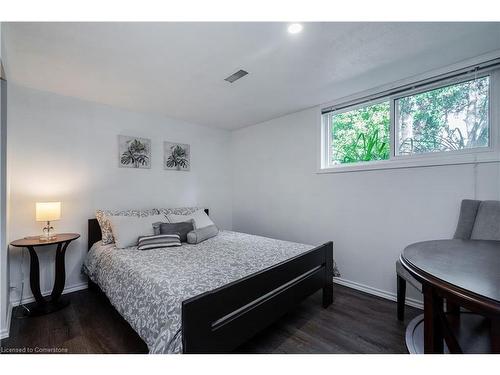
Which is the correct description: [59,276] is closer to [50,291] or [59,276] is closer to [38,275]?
[38,275]

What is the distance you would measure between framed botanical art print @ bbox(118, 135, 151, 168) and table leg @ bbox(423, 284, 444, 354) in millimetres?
3352

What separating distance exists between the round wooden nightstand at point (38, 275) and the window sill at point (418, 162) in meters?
3.12

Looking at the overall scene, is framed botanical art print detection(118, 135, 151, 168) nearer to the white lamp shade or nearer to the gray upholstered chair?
the white lamp shade

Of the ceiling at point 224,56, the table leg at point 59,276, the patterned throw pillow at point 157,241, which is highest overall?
the ceiling at point 224,56

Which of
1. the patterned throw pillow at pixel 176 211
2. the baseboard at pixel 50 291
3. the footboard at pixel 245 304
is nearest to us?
the footboard at pixel 245 304

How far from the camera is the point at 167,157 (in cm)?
351

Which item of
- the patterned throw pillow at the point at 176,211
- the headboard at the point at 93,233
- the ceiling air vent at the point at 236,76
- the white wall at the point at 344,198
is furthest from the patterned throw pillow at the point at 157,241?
the ceiling air vent at the point at 236,76

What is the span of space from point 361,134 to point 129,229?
3.02 m

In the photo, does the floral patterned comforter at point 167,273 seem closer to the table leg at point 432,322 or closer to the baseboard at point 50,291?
the baseboard at point 50,291

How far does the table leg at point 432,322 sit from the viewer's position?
3.02 feet

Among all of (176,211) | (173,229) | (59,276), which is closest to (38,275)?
(59,276)

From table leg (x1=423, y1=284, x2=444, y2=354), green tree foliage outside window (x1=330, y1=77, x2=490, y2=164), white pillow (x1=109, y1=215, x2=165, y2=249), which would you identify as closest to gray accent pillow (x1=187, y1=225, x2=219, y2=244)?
white pillow (x1=109, y1=215, x2=165, y2=249)
